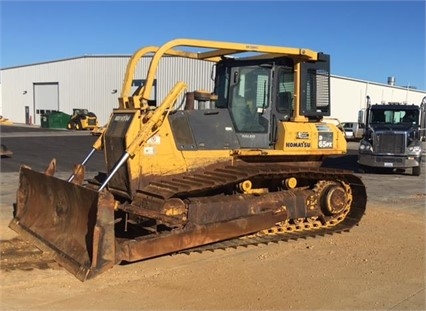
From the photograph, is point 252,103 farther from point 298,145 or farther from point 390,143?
point 390,143

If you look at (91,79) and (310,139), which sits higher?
(91,79)

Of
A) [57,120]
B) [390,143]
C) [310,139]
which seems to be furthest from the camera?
[57,120]

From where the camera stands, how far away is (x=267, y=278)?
5.88 metres

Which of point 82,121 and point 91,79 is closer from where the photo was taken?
point 82,121

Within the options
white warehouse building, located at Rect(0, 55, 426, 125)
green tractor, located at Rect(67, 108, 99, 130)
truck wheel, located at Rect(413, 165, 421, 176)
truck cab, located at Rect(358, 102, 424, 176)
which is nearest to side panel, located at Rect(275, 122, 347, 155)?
truck cab, located at Rect(358, 102, 424, 176)

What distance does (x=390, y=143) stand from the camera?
56.1 feet

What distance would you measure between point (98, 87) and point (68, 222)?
46.6 metres

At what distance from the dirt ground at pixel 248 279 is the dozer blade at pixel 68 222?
0.18 metres

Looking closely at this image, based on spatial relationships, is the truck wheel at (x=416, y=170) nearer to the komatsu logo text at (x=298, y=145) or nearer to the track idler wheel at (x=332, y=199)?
the track idler wheel at (x=332, y=199)

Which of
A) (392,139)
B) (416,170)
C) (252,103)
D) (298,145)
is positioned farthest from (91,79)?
(298,145)

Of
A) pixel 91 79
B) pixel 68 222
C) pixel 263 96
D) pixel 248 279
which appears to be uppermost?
pixel 91 79

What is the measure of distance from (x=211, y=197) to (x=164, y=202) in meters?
0.98

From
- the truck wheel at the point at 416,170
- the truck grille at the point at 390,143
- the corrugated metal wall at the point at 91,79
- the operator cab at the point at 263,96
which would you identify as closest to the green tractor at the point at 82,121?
the corrugated metal wall at the point at 91,79

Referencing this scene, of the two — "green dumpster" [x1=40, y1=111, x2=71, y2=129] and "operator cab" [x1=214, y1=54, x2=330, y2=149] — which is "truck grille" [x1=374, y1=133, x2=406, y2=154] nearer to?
"operator cab" [x1=214, y1=54, x2=330, y2=149]
